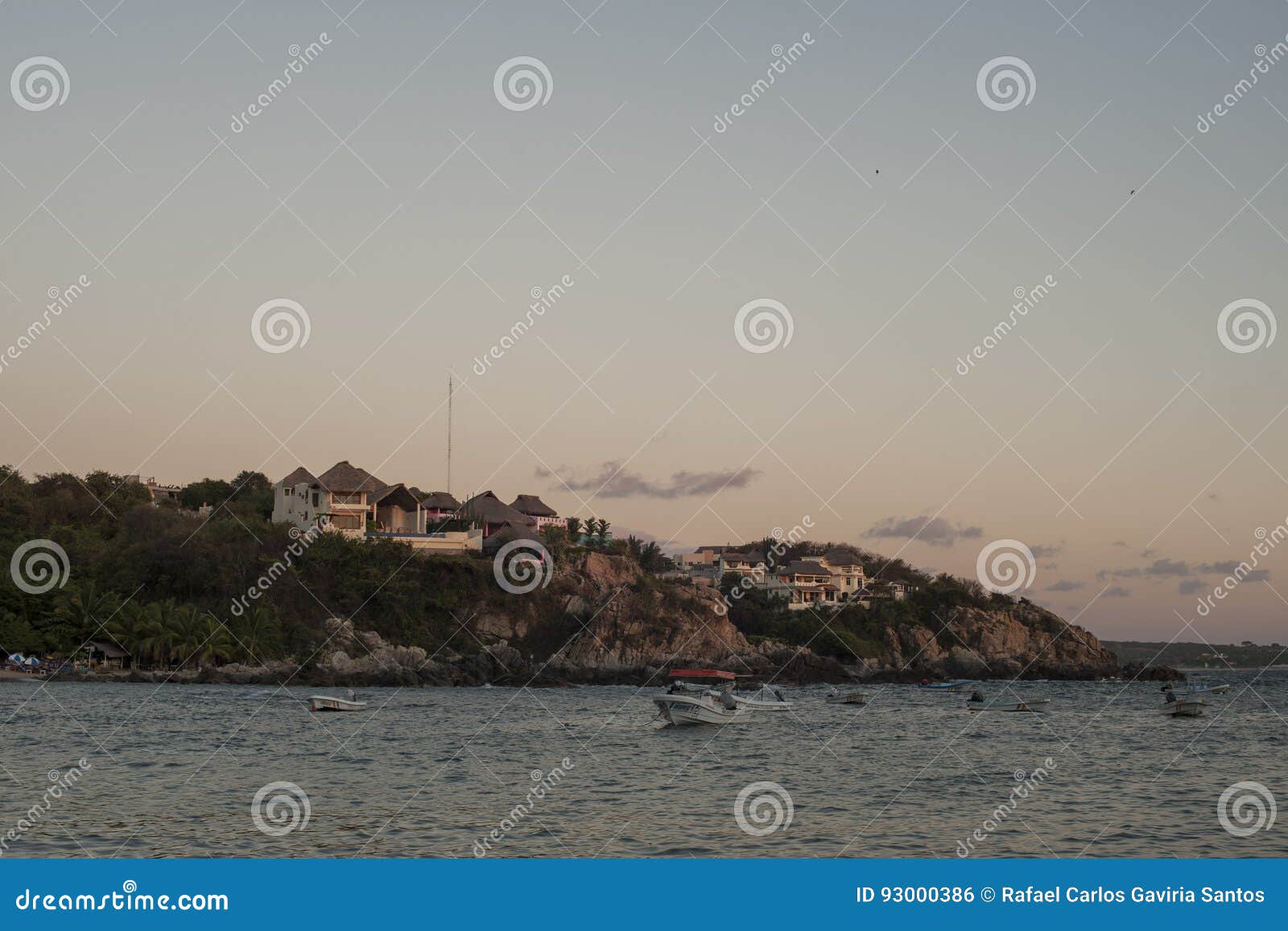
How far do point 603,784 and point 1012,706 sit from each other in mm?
49363

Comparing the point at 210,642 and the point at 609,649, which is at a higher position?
the point at 609,649

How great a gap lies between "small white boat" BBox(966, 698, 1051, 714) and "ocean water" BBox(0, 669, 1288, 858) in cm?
1233

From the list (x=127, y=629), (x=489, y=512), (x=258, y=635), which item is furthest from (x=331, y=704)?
(x=489, y=512)

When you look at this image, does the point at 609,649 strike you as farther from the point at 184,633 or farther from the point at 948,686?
the point at 184,633

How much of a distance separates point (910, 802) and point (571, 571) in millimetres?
78146

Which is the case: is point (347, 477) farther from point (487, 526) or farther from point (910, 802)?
point (910, 802)

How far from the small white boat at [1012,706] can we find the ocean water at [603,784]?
40.5ft

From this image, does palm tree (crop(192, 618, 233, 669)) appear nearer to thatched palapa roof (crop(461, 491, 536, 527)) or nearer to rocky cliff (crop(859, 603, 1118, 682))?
thatched palapa roof (crop(461, 491, 536, 527))

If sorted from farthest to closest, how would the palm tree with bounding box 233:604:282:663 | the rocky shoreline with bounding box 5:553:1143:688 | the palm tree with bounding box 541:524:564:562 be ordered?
the palm tree with bounding box 541:524:564:562 < the palm tree with bounding box 233:604:282:663 < the rocky shoreline with bounding box 5:553:1143:688

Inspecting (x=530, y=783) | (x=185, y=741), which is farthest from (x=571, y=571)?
(x=530, y=783)

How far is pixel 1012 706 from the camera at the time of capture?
72438 mm

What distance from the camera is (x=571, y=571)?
105 m

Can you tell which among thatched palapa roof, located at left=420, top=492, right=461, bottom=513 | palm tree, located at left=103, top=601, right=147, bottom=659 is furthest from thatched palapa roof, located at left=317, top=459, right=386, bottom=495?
palm tree, located at left=103, top=601, right=147, bottom=659

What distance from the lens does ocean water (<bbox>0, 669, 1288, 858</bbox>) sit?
845 inches
